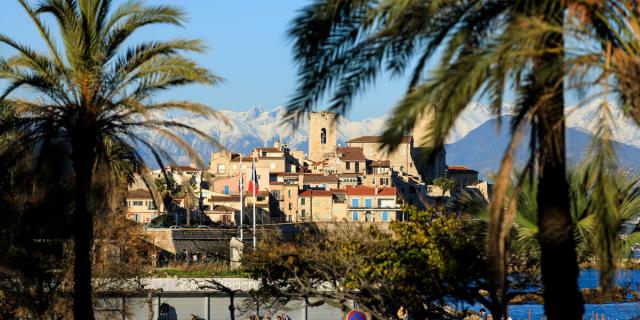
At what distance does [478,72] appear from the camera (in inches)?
328

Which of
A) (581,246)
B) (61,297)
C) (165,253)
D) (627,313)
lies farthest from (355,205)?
(581,246)

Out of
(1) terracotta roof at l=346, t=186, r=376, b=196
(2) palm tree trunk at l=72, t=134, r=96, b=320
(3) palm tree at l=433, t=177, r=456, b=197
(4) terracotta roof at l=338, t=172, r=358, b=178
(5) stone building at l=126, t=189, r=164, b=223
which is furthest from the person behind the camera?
(3) palm tree at l=433, t=177, r=456, b=197

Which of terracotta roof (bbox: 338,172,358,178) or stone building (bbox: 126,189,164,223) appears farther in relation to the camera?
terracotta roof (bbox: 338,172,358,178)

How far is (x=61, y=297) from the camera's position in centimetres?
2600

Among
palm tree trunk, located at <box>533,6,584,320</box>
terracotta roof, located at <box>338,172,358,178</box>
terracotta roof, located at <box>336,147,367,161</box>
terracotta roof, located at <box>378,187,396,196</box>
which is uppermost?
terracotta roof, located at <box>336,147,367,161</box>

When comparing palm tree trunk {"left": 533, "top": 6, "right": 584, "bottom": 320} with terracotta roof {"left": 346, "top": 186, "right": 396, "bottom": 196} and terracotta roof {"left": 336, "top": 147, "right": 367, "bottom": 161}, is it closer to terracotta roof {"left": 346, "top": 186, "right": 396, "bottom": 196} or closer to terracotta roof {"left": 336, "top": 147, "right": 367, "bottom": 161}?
terracotta roof {"left": 346, "top": 186, "right": 396, "bottom": 196}

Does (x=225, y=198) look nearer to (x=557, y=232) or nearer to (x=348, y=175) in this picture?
(x=348, y=175)

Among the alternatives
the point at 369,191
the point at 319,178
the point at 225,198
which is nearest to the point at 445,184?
the point at 319,178

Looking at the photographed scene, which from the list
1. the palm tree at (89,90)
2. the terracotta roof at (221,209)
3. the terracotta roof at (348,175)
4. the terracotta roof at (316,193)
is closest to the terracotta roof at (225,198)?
the terracotta roof at (221,209)

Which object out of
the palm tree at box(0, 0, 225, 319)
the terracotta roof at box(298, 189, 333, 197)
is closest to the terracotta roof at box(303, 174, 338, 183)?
the terracotta roof at box(298, 189, 333, 197)

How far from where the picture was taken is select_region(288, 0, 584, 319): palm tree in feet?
27.5

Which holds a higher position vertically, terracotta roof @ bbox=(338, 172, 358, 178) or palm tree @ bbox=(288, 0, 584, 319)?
terracotta roof @ bbox=(338, 172, 358, 178)

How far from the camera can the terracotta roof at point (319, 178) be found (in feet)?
479

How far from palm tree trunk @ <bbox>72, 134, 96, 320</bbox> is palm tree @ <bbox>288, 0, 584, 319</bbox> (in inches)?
189
